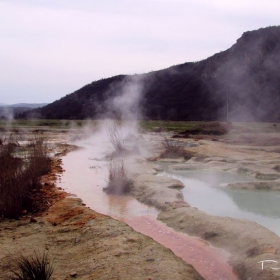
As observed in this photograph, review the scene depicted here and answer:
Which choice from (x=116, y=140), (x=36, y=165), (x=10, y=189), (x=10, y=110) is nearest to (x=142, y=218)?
(x=10, y=189)

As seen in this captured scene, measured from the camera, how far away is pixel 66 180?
1059 centimetres

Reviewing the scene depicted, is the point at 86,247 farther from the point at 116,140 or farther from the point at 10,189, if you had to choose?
the point at 116,140

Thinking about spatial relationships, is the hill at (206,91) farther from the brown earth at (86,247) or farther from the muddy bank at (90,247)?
the muddy bank at (90,247)

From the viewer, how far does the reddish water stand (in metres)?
4.92

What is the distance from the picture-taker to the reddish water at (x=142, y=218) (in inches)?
194

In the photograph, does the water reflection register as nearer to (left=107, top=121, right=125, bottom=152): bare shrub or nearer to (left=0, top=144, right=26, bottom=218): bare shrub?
(left=0, top=144, right=26, bottom=218): bare shrub

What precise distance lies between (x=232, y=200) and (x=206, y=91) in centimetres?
4503

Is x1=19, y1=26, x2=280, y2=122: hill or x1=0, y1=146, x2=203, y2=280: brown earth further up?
x1=19, y1=26, x2=280, y2=122: hill

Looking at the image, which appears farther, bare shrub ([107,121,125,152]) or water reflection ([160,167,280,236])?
bare shrub ([107,121,125,152])

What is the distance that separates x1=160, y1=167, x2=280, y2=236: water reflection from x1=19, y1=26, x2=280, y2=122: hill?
24780 millimetres

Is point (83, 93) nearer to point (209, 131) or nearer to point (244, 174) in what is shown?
point (209, 131)

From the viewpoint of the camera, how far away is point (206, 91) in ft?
171

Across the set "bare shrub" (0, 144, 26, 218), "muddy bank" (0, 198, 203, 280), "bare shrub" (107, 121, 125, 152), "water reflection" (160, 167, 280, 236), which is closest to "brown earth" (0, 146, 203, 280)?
"muddy bank" (0, 198, 203, 280)

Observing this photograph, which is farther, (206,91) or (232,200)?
(206,91)
